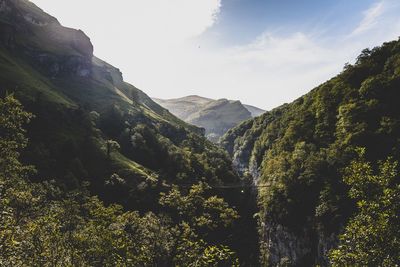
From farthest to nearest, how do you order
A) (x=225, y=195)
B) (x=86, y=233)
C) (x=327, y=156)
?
(x=225, y=195), (x=327, y=156), (x=86, y=233)

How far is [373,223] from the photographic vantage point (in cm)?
2081

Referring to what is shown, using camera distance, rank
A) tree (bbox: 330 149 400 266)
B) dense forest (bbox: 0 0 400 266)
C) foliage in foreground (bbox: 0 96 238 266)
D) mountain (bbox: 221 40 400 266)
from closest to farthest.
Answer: tree (bbox: 330 149 400 266)
dense forest (bbox: 0 0 400 266)
foliage in foreground (bbox: 0 96 238 266)
mountain (bbox: 221 40 400 266)

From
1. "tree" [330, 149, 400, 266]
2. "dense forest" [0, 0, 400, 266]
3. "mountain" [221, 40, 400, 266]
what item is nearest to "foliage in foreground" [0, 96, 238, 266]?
"dense forest" [0, 0, 400, 266]

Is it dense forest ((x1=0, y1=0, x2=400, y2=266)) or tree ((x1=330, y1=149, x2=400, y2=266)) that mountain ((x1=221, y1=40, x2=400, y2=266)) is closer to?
dense forest ((x1=0, y1=0, x2=400, y2=266))

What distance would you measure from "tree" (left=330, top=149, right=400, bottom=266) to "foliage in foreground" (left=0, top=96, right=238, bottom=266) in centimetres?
804

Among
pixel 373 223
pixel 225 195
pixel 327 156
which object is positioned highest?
pixel 327 156

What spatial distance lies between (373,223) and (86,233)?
29.9 metres

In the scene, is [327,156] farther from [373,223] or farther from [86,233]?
[373,223]

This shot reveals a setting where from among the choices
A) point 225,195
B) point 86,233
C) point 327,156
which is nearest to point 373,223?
point 86,233

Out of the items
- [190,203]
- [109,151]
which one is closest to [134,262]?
[190,203]

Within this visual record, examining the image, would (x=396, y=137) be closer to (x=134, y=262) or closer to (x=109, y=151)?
(x=134, y=262)

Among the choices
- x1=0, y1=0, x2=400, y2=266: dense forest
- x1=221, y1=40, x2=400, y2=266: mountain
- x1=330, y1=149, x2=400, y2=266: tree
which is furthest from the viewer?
x1=221, y1=40, x2=400, y2=266: mountain

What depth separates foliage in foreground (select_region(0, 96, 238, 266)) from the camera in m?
24.1

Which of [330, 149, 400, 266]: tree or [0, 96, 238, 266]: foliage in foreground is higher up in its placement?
[330, 149, 400, 266]: tree
